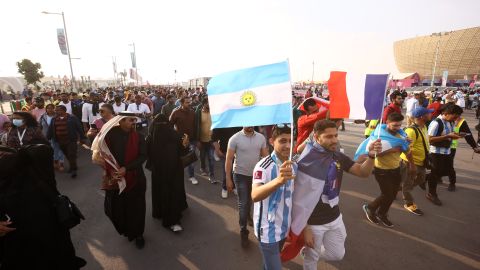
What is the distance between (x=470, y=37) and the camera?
7650 centimetres

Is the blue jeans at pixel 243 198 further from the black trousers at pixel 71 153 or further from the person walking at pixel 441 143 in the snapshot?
the black trousers at pixel 71 153

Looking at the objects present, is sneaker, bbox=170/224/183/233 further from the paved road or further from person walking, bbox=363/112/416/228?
person walking, bbox=363/112/416/228

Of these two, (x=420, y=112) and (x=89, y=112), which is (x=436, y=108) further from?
(x=89, y=112)

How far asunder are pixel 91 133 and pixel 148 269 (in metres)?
2.23

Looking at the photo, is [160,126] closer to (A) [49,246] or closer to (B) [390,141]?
(A) [49,246]

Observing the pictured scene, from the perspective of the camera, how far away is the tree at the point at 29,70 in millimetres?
48344

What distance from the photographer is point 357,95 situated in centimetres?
308

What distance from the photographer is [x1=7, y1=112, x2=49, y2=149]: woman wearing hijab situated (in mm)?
4180

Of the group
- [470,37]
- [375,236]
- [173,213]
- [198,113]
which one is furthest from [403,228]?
[470,37]

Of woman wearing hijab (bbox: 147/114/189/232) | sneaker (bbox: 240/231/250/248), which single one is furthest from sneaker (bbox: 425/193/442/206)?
woman wearing hijab (bbox: 147/114/189/232)

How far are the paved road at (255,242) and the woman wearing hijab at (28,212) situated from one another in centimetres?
118

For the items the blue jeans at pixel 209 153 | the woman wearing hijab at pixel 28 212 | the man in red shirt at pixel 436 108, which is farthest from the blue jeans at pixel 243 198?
the man in red shirt at pixel 436 108

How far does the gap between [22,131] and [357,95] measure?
5.65m

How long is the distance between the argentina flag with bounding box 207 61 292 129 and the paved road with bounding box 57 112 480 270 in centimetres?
218
